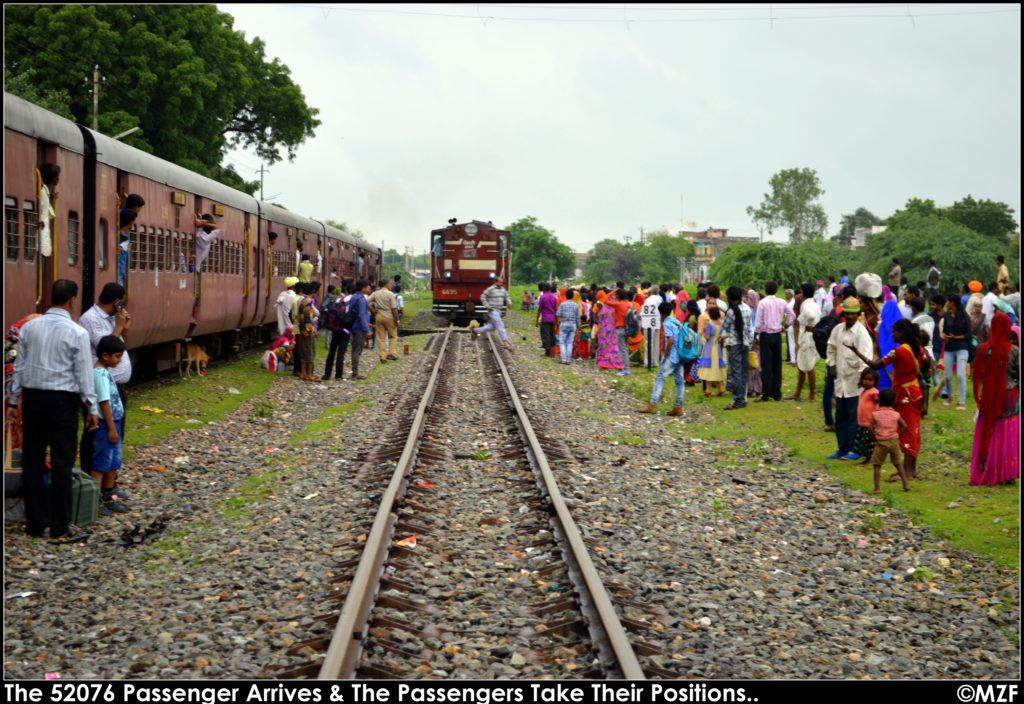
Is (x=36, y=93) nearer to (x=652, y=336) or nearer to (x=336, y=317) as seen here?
(x=336, y=317)

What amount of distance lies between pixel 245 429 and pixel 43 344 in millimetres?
6242

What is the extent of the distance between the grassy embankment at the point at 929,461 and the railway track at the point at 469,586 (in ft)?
10.1

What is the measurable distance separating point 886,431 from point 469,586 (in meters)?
5.10

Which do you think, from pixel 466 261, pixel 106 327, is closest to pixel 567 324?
pixel 466 261

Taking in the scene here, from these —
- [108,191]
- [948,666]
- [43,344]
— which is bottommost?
[948,666]

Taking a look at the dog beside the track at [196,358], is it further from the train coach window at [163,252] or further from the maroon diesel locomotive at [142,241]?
the train coach window at [163,252]

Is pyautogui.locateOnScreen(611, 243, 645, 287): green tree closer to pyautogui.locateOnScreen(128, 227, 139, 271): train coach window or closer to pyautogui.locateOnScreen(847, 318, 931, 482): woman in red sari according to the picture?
pyautogui.locateOnScreen(128, 227, 139, 271): train coach window

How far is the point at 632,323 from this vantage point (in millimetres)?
22141

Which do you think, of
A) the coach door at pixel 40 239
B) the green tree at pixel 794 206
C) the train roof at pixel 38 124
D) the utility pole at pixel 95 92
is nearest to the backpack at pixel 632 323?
the train roof at pixel 38 124

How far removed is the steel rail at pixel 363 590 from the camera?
16.1 feet

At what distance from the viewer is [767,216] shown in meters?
85.3

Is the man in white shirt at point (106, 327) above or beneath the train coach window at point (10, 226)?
beneath
